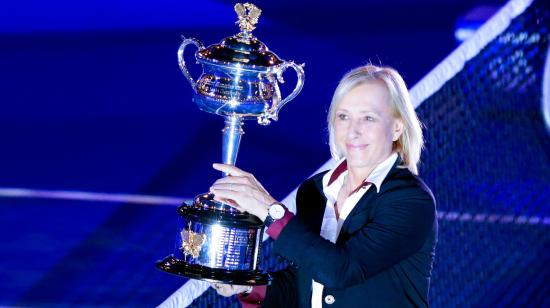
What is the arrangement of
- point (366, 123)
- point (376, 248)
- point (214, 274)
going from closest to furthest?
1. point (376, 248)
2. point (366, 123)
3. point (214, 274)

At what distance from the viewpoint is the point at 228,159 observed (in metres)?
2.97

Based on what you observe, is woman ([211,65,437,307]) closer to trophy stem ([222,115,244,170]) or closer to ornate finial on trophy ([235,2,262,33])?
trophy stem ([222,115,244,170])

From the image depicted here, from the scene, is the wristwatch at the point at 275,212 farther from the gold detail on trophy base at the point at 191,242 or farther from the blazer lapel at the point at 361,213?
the gold detail on trophy base at the point at 191,242

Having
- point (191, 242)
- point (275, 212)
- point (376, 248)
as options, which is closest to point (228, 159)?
point (191, 242)

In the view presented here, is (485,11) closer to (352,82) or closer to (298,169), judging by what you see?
(298,169)

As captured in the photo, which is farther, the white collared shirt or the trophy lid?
the trophy lid

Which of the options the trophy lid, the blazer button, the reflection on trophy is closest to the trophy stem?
the reflection on trophy

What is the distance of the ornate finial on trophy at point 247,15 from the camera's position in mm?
2984

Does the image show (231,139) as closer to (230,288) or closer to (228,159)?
(228,159)

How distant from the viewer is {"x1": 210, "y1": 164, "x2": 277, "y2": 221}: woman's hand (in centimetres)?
271

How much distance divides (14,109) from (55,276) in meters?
2.07

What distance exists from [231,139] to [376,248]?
0.51 m

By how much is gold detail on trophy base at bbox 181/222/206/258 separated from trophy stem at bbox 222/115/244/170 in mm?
182

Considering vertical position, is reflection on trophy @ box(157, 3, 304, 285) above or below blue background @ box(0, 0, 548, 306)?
below
